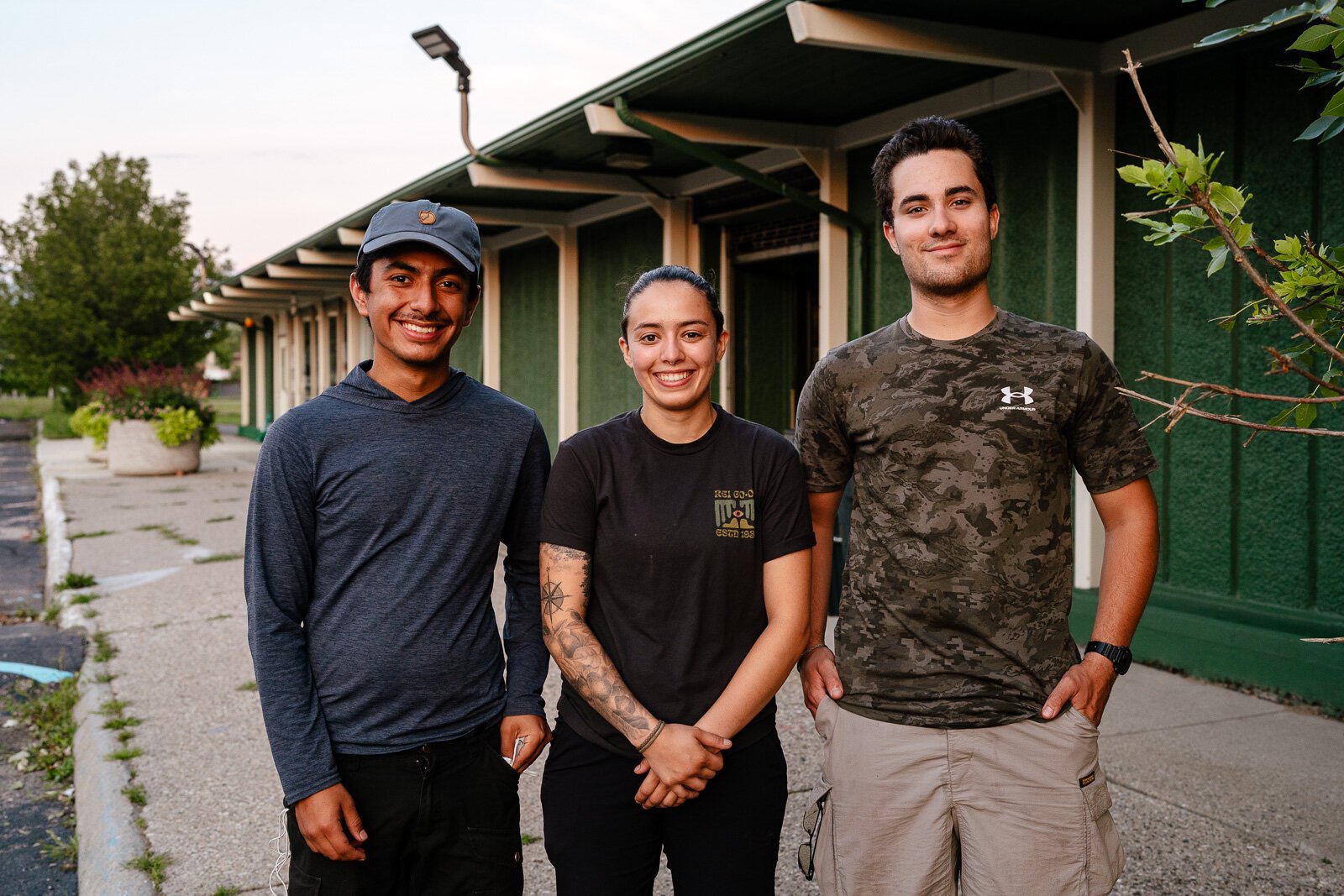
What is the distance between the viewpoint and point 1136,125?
5.89 metres

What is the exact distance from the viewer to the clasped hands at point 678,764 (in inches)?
84.0

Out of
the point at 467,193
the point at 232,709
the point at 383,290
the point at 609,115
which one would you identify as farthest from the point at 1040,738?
the point at 467,193

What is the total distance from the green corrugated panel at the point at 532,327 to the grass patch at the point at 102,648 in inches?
246

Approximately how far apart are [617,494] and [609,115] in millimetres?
5489

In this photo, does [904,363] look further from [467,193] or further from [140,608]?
[467,193]

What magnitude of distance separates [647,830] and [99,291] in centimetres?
3197

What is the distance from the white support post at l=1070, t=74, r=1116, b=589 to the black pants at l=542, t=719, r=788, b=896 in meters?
4.08

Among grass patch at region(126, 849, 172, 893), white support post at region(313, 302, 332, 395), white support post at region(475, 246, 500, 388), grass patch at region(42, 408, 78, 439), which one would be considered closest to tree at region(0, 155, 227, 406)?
grass patch at region(42, 408, 78, 439)

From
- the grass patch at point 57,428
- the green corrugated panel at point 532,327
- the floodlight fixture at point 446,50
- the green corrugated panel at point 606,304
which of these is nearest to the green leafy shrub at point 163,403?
the green corrugated panel at point 532,327

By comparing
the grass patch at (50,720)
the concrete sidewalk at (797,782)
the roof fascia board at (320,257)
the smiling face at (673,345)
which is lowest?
the grass patch at (50,720)

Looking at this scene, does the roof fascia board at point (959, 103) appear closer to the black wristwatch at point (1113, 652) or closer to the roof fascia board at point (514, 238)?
the black wristwatch at point (1113, 652)

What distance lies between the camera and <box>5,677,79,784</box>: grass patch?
493 cm

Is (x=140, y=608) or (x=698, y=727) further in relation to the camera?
(x=140, y=608)

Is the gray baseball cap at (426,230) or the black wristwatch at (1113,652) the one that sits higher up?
the gray baseball cap at (426,230)
